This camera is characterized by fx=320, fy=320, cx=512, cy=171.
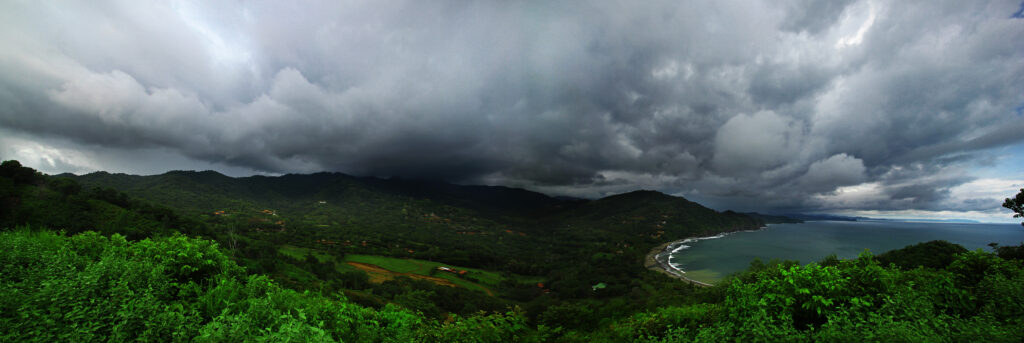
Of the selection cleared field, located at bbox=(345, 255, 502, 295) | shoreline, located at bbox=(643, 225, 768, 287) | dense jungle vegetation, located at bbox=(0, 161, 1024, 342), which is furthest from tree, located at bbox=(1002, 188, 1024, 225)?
cleared field, located at bbox=(345, 255, 502, 295)

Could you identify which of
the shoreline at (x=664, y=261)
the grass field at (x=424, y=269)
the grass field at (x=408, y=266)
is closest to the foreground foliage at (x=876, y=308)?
the grass field at (x=408, y=266)

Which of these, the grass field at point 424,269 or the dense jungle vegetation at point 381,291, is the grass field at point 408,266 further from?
the dense jungle vegetation at point 381,291

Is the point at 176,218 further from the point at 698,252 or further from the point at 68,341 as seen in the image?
the point at 698,252

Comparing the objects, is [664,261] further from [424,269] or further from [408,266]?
[408,266]

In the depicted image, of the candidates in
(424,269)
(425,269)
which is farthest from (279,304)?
(425,269)

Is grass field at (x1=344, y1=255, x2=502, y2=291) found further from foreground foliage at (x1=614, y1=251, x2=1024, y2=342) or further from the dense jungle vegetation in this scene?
foreground foliage at (x1=614, y1=251, x2=1024, y2=342)

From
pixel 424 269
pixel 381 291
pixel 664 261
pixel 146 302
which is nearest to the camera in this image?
pixel 146 302

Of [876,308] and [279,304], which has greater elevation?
[876,308]

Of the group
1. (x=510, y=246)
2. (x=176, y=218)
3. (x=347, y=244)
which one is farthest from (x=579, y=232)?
(x=176, y=218)
